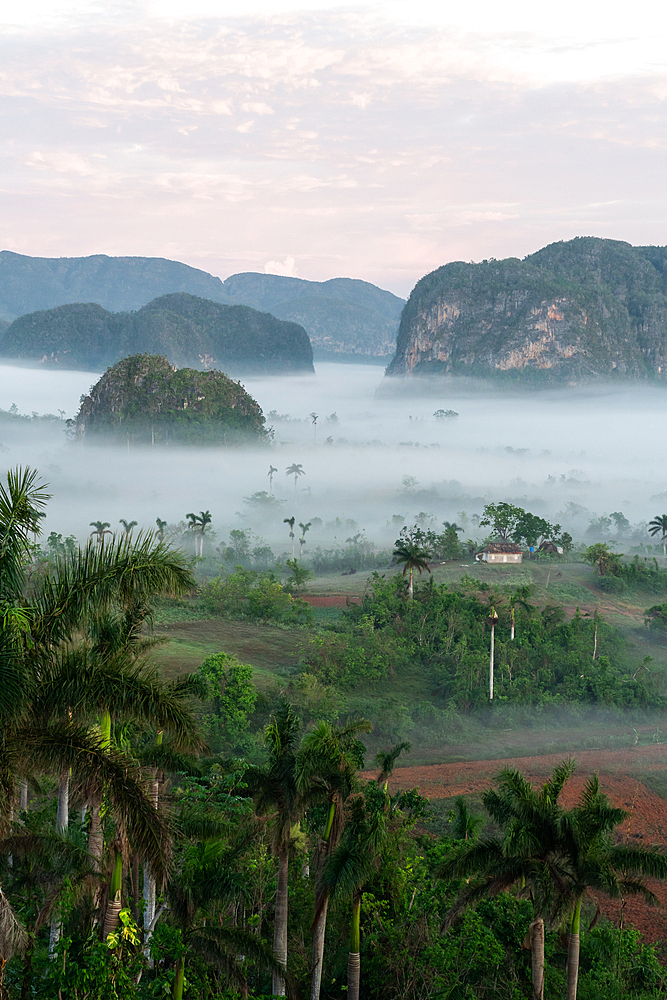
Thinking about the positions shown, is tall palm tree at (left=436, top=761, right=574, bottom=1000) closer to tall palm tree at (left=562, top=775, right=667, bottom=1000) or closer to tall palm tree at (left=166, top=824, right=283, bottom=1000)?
tall palm tree at (left=562, top=775, right=667, bottom=1000)

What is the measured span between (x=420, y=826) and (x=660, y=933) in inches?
316

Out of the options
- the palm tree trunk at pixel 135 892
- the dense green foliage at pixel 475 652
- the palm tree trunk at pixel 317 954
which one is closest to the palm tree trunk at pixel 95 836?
the palm tree trunk at pixel 135 892

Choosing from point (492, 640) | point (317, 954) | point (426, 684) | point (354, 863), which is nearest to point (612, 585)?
point (492, 640)

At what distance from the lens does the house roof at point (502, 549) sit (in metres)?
67.5

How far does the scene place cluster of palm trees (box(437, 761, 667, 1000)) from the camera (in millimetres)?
11656

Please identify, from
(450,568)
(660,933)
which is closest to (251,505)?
(450,568)

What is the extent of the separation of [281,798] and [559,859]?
183 inches

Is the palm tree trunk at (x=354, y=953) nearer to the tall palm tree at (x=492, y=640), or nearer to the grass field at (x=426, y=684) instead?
the grass field at (x=426, y=684)

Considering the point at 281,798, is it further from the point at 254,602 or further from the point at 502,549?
the point at 502,549

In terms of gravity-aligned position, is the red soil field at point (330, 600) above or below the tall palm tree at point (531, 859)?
below

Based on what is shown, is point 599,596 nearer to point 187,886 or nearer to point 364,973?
point 364,973

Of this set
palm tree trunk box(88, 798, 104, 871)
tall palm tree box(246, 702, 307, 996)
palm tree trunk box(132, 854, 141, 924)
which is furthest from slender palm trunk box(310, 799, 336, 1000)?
palm tree trunk box(88, 798, 104, 871)

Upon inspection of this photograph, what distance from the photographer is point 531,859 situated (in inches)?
472

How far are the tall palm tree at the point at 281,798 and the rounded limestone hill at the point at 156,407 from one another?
416 ft
